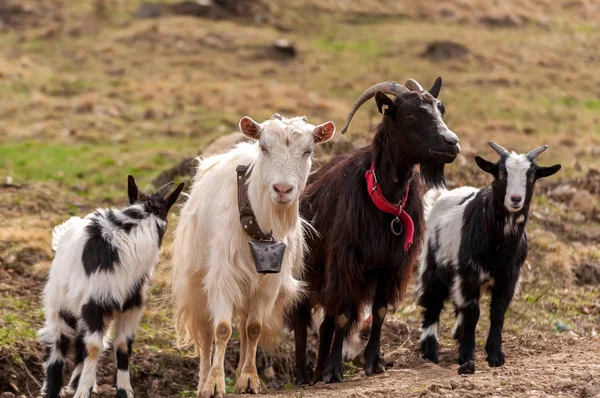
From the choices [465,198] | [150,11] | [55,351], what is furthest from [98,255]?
[150,11]

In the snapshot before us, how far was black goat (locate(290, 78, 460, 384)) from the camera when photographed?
755 cm

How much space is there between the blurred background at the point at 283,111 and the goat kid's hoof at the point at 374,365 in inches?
5.4

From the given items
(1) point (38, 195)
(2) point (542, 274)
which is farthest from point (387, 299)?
(1) point (38, 195)

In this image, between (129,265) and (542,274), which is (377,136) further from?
(542,274)

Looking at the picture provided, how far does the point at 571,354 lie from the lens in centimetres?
793

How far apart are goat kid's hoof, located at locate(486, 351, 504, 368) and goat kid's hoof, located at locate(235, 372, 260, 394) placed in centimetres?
188

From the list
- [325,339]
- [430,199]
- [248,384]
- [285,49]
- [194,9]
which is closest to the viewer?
[248,384]

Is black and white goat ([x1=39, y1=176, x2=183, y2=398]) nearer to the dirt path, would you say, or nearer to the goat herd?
the goat herd

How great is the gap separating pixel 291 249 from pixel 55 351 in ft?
6.22

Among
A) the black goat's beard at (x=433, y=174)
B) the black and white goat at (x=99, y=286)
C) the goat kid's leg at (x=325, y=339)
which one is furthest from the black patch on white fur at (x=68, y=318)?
the black goat's beard at (x=433, y=174)

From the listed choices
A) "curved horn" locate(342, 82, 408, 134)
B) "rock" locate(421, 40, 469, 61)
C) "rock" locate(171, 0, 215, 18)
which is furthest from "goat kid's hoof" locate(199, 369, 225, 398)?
"rock" locate(171, 0, 215, 18)

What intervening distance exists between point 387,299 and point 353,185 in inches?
36.8

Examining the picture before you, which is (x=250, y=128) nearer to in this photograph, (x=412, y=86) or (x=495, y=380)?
(x=412, y=86)

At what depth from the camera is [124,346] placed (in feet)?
23.7
